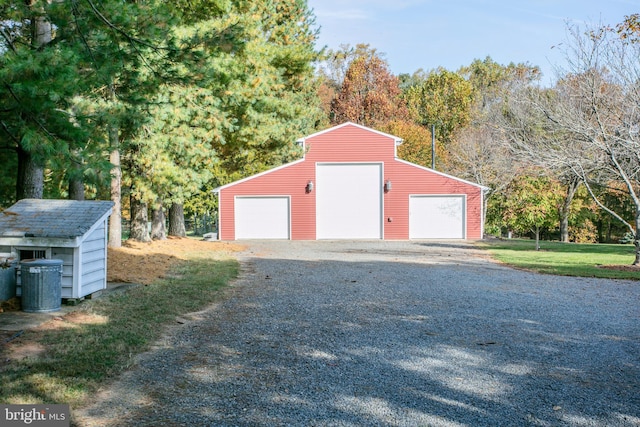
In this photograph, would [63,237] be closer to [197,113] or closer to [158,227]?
[197,113]

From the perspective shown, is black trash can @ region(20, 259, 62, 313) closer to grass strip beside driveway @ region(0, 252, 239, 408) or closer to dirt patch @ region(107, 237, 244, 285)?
grass strip beside driveway @ region(0, 252, 239, 408)

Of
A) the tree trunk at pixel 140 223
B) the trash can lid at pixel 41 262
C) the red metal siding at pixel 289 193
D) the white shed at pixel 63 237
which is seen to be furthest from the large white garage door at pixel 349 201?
the trash can lid at pixel 41 262

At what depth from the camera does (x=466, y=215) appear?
86.0 ft

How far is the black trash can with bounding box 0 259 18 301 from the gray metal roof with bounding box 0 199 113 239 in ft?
1.53

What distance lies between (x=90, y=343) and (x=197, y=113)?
40.2ft

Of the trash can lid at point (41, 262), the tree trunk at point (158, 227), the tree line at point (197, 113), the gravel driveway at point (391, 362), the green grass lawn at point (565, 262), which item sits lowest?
the gravel driveway at point (391, 362)

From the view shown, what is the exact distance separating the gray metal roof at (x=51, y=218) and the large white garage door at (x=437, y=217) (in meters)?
18.9

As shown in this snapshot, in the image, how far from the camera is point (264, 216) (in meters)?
26.2

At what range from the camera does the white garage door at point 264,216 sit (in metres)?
26.1

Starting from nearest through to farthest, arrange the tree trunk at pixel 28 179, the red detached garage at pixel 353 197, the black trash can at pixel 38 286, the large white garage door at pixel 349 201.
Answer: the black trash can at pixel 38 286
the tree trunk at pixel 28 179
the red detached garage at pixel 353 197
the large white garage door at pixel 349 201

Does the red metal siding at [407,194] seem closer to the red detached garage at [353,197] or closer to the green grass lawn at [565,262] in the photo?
the red detached garage at [353,197]

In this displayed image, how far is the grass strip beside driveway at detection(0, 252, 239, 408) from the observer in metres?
4.53

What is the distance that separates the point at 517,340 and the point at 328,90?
136ft

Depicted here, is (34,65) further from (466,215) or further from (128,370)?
(466,215)
